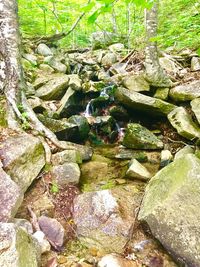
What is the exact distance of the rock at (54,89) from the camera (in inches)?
296

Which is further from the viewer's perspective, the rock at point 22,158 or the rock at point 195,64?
the rock at point 195,64

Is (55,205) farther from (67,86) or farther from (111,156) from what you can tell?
(67,86)

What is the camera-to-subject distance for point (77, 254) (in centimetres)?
327

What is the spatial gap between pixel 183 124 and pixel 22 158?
10.5 ft

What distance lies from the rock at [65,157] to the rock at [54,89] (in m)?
3.02

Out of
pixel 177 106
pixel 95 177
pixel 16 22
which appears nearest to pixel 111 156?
pixel 95 177

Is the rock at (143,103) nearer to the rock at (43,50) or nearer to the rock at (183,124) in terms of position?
the rock at (183,124)

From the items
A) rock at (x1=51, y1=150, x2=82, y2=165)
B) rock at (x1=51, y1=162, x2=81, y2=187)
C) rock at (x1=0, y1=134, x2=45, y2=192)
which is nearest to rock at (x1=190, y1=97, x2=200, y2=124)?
rock at (x1=51, y1=150, x2=82, y2=165)

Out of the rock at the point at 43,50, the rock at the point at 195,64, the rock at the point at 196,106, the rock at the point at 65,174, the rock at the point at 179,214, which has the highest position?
the rock at the point at 195,64

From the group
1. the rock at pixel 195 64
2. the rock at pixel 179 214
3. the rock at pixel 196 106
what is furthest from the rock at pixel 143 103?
the rock at pixel 179 214

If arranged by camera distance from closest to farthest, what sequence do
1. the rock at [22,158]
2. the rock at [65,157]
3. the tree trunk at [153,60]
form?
the rock at [22,158] < the rock at [65,157] < the tree trunk at [153,60]

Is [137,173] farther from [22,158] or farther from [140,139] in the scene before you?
[22,158]

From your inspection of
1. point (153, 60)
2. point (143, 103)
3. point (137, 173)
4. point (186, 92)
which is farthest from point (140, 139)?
point (153, 60)

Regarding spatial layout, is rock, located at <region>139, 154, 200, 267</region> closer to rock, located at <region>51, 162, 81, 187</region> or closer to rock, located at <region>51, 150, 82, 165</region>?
rock, located at <region>51, 162, 81, 187</region>
